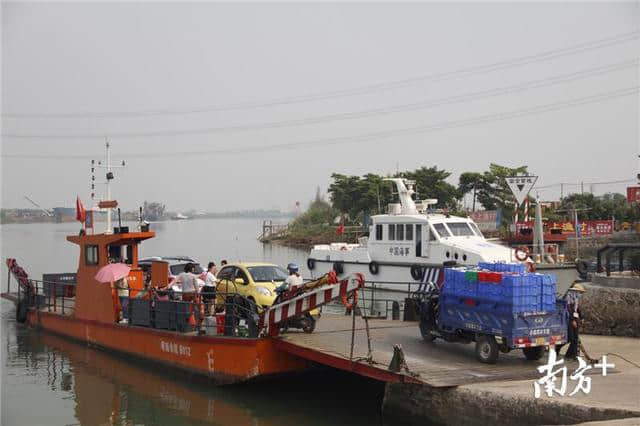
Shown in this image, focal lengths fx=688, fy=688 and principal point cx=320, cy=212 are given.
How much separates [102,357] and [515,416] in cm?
1193

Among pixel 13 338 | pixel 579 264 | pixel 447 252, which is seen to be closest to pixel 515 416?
pixel 579 264

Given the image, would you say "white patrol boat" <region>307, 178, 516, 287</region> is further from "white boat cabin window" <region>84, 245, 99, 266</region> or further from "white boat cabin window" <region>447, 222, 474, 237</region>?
"white boat cabin window" <region>84, 245, 99, 266</region>

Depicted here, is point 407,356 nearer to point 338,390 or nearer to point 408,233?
point 338,390

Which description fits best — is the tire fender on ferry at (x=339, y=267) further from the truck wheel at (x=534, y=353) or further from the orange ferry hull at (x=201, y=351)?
the truck wheel at (x=534, y=353)

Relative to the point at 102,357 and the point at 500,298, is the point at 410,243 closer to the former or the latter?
the point at 102,357

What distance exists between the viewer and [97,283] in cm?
1789

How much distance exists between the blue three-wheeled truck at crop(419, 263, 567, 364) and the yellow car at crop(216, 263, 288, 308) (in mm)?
4665

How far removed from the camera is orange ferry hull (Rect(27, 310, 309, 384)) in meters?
12.9

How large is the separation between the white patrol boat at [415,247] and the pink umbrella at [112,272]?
10128 millimetres

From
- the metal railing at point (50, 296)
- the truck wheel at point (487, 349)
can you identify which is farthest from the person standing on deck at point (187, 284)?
the metal railing at point (50, 296)

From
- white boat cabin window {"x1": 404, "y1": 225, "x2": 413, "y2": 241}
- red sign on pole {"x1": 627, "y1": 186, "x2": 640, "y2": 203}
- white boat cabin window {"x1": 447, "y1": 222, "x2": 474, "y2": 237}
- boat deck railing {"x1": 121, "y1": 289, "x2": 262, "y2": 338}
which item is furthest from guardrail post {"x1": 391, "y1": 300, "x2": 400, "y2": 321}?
red sign on pole {"x1": 627, "y1": 186, "x2": 640, "y2": 203}

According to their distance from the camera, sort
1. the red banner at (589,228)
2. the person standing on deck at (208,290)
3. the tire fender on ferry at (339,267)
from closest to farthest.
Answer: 1. the person standing on deck at (208,290)
2. the tire fender on ferry at (339,267)
3. the red banner at (589,228)

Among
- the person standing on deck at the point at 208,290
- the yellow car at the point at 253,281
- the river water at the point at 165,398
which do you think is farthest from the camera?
the yellow car at the point at 253,281

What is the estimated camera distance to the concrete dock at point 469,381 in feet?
28.9
